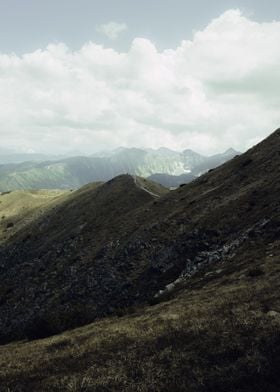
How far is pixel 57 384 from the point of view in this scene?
16578 mm

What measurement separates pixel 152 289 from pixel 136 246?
13333 mm

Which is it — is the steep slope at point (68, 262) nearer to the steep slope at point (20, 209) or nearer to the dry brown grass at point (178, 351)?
the dry brown grass at point (178, 351)

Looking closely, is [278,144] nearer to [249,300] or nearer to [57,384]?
[249,300]

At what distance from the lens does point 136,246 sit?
5238 centimetres

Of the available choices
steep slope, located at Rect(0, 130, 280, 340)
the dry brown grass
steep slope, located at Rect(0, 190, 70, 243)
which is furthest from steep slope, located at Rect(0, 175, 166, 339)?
steep slope, located at Rect(0, 190, 70, 243)

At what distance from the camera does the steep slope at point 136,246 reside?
3831 cm

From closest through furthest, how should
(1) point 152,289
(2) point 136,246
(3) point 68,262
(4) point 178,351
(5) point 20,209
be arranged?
(4) point 178,351 < (1) point 152,289 < (2) point 136,246 < (3) point 68,262 < (5) point 20,209

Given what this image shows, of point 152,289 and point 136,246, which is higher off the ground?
point 136,246

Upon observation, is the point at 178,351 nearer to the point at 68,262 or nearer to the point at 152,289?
the point at 152,289

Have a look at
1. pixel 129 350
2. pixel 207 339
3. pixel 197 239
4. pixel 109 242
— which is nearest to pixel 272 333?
pixel 207 339

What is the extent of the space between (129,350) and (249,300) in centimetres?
769

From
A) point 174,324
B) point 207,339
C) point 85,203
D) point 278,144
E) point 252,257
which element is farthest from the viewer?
point 85,203

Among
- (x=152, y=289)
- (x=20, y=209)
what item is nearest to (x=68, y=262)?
(x=152, y=289)

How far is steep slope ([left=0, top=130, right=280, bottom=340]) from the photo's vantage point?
38.3 m
